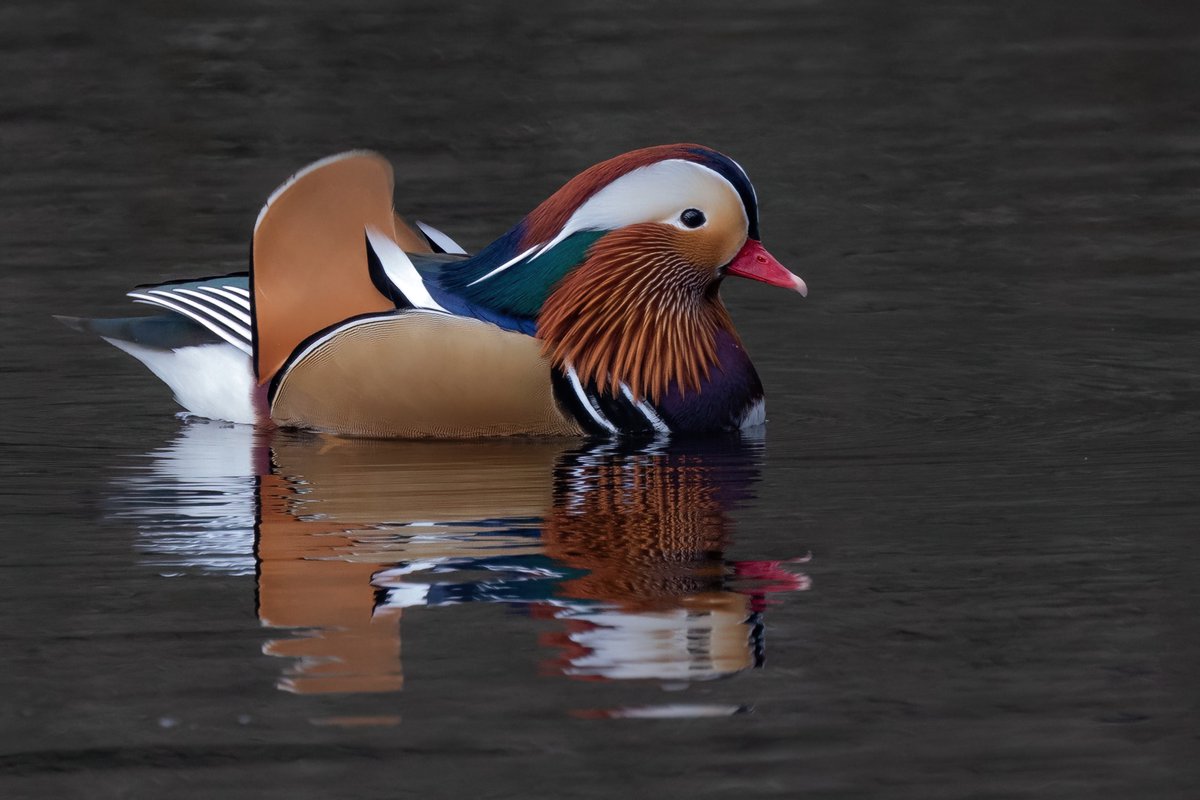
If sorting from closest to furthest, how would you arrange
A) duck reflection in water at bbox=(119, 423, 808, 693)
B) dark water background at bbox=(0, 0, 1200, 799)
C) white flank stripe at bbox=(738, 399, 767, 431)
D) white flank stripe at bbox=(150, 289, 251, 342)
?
dark water background at bbox=(0, 0, 1200, 799), duck reflection in water at bbox=(119, 423, 808, 693), white flank stripe at bbox=(738, 399, 767, 431), white flank stripe at bbox=(150, 289, 251, 342)

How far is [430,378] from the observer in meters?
7.54

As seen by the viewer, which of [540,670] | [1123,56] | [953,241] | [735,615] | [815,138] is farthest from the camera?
[1123,56]

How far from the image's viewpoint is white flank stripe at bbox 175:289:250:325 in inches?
311

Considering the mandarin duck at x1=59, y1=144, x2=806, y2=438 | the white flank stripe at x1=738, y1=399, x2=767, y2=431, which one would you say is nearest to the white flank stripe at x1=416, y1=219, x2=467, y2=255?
the mandarin duck at x1=59, y1=144, x2=806, y2=438

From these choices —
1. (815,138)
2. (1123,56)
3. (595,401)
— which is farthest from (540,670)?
(1123,56)

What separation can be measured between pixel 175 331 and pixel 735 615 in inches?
131

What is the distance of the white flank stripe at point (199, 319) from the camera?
26.0 ft

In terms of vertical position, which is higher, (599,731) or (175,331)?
(175,331)

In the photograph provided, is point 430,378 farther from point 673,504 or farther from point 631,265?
point 673,504

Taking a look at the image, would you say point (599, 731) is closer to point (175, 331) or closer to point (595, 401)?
point (595, 401)

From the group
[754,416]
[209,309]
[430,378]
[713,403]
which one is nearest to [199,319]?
[209,309]

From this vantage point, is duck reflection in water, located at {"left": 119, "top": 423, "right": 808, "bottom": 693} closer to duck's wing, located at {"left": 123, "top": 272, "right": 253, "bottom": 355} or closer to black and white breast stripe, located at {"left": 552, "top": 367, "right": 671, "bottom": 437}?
black and white breast stripe, located at {"left": 552, "top": 367, "right": 671, "bottom": 437}

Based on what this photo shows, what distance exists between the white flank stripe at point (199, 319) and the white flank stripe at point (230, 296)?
0.28ft

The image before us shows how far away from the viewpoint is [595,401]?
25.1ft
